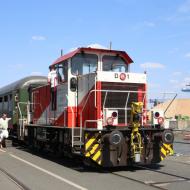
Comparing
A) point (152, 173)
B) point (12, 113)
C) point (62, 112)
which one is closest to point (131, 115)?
point (152, 173)

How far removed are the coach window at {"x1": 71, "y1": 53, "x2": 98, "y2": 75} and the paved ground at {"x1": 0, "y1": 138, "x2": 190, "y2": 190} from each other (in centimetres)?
300

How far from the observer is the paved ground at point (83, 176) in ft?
29.9

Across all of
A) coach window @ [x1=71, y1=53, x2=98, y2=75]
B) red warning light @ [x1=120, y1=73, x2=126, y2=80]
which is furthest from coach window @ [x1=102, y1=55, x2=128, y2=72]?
red warning light @ [x1=120, y1=73, x2=126, y2=80]

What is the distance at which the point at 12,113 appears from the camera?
69.1ft

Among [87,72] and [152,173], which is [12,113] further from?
[152,173]

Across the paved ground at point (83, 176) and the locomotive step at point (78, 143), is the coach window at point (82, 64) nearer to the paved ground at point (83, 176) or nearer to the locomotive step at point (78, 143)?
the locomotive step at point (78, 143)

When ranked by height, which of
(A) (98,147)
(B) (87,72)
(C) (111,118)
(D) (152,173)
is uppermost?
(B) (87,72)

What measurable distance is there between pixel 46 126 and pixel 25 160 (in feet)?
4.82

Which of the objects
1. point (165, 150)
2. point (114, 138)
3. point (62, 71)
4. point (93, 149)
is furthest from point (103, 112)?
point (62, 71)

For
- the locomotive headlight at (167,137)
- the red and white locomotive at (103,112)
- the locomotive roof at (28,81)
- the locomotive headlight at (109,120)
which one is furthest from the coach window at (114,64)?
the locomotive roof at (28,81)

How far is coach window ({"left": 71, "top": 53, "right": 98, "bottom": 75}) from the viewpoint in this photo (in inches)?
507

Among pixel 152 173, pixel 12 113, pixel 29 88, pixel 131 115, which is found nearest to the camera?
pixel 152 173

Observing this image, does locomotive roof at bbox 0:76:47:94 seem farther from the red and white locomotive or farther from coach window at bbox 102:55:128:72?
coach window at bbox 102:55:128:72

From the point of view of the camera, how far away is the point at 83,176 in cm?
1053
